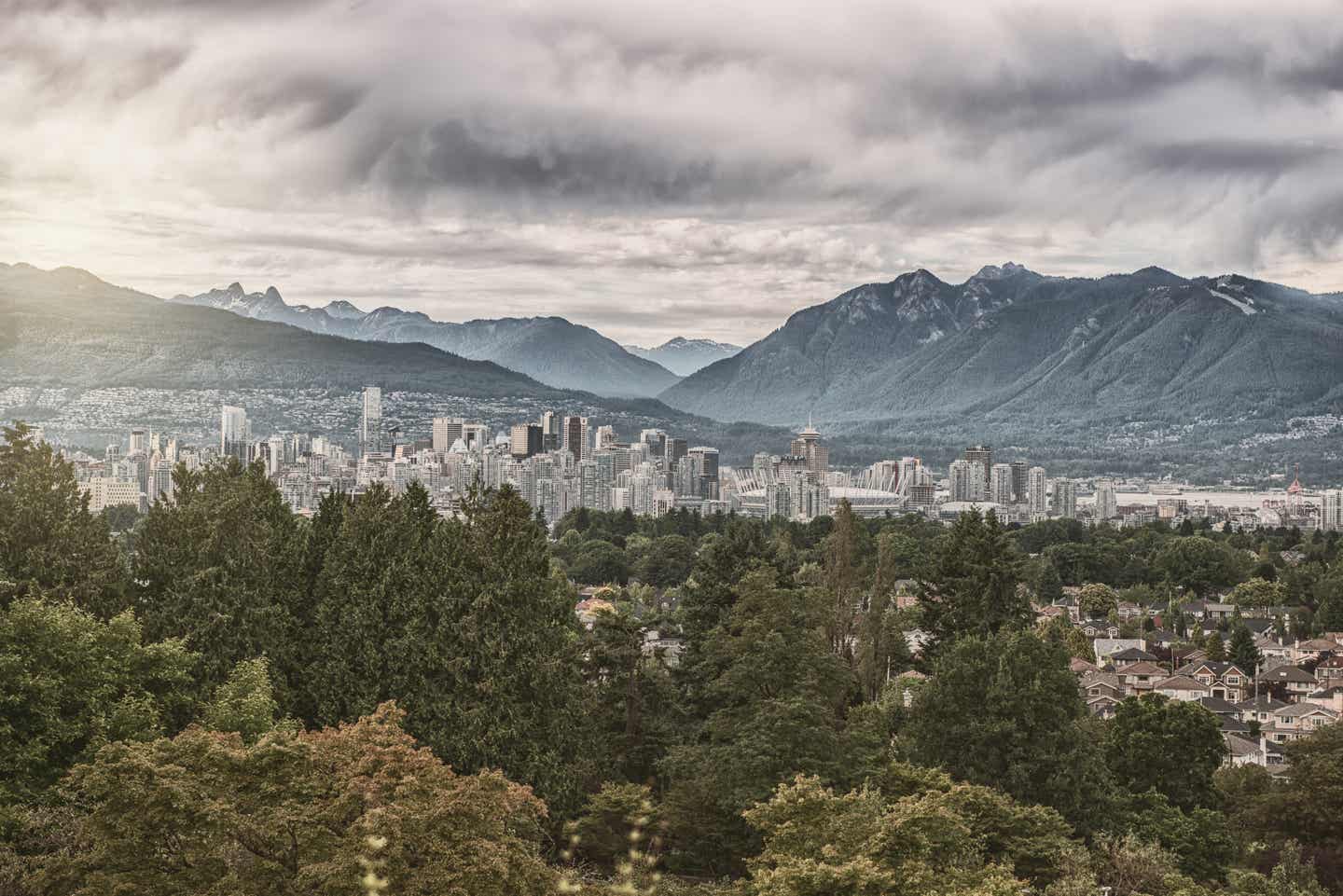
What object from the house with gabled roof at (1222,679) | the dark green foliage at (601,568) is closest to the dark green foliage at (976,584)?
the house with gabled roof at (1222,679)

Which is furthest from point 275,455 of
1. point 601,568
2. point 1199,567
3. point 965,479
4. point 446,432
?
point 965,479

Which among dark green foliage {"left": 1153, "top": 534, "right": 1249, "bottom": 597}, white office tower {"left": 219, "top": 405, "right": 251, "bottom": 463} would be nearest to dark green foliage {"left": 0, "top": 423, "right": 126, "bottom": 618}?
dark green foliage {"left": 1153, "top": 534, "right": 1249, "bottom": 597}

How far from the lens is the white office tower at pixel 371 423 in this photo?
106688 millimetres

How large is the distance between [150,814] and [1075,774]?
905 centimetres

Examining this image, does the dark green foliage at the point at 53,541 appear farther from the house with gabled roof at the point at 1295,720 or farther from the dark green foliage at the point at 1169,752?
the house with gabled roof at the point at 1295,720

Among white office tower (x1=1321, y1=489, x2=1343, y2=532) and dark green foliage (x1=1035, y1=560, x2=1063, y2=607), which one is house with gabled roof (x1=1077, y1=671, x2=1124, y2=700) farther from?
white office tower (x1=1321, y1=489, x2=1343, y2=532)

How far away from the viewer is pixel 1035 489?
10394 centimetres

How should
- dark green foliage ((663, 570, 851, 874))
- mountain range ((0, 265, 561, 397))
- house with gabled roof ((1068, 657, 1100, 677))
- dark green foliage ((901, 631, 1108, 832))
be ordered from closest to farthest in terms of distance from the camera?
dark green foliage ((663, 570, 851, 874)) < dark green foliage ((901, 631, 1108, 832)) < house with gabled roof ((1068, 657, 1100, 677)) < mountain range ((0, 265, 561, 397))

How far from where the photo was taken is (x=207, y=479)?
13.6m

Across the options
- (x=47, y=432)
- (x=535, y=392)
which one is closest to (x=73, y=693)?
(x=47, y=432)

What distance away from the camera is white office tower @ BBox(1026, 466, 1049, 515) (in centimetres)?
10206

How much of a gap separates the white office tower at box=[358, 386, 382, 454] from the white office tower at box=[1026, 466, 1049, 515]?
51824mm

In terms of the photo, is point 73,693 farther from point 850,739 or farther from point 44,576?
point 850,739

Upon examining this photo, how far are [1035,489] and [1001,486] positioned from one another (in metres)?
2.97
